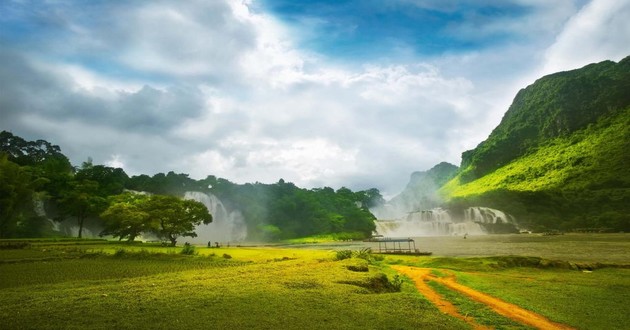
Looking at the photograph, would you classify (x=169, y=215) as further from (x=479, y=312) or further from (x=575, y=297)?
(x=575, y=297)

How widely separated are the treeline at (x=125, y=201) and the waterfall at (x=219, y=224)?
Result: 306 centimetres

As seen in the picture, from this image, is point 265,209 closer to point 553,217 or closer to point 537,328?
point 553,217

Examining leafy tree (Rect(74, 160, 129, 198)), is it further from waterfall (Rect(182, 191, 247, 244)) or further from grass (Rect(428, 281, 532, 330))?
grass (Rect(428, 281, 532, 330))

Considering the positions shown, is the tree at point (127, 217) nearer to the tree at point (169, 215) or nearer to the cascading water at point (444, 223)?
the tree at point (169, 215)

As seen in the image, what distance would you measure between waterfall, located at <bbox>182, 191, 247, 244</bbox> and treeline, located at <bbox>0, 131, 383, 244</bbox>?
306 cm

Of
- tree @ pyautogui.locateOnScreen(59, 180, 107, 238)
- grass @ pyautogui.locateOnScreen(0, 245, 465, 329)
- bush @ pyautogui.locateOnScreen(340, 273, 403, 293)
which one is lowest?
bush @ pyautogui.locateOnScreen(340, 273, 403, 293)

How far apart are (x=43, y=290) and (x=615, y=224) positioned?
14421 cm

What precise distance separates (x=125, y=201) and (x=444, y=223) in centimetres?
11468

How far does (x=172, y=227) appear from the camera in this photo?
53719mm

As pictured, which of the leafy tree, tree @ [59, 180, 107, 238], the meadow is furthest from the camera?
the leafy tree

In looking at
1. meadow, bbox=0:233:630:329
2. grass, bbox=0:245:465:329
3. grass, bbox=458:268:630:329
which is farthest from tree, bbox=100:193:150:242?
grass, bbox=458:268:630:329

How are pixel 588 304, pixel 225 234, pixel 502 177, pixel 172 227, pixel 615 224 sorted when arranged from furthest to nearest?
1. pixel 502 177
2. pixel 225 234
3. pixel 615 224
4. pixel 172 227
5. pixel 588 304

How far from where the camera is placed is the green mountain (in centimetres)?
12800

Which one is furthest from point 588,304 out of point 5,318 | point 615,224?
point 615,224
